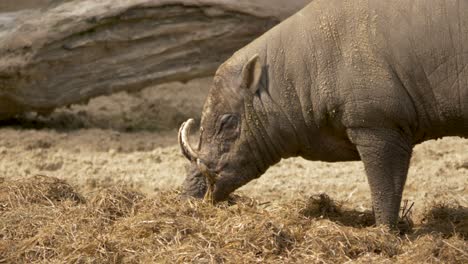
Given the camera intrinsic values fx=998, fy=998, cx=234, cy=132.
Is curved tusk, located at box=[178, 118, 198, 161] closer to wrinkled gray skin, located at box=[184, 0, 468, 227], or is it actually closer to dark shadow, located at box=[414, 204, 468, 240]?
wrinkled gray skin, located at box=[184, 0, 468, 227]

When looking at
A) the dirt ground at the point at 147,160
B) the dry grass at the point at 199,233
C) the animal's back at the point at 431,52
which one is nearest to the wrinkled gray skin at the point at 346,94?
the animal's back at the point at 431,52

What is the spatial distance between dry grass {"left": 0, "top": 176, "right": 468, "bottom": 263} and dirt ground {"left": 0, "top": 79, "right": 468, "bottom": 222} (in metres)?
0.77

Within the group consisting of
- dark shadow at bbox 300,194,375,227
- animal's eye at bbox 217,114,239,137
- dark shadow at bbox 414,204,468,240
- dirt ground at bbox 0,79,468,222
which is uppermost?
animal's eye at bbox 217,114,239,137

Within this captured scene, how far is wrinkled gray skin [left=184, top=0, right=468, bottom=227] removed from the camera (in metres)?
6.35

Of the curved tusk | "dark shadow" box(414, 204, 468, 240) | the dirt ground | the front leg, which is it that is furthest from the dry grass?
the dirt ground

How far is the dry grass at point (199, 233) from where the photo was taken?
6.02m

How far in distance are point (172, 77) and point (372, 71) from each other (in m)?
4.33

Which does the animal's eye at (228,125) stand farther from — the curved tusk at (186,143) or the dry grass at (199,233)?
the dry grass at (199,233)

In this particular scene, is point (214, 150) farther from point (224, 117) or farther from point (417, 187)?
point (417, 187)

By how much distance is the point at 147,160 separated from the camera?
9.60m

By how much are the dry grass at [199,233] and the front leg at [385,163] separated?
0.63 ft

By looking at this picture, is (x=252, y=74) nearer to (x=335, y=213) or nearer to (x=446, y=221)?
(x=335, y=213)

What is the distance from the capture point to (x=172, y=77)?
34.2 feet

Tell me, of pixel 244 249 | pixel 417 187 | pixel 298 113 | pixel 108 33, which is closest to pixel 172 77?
pixel 108 33
